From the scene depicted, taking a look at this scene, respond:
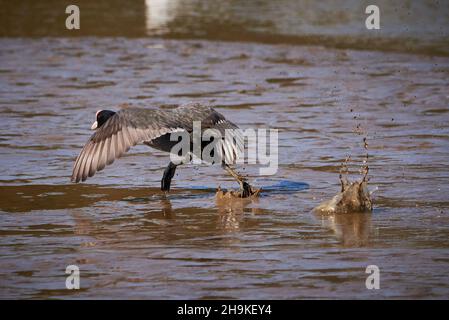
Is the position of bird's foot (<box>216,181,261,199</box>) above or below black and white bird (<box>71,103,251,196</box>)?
below

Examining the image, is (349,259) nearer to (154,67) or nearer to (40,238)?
(40,238)

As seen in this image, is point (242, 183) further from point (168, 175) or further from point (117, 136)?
point (117, 136)

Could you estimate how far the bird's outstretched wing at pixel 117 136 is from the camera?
347 inches

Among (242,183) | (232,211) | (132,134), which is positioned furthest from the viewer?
(242,183)

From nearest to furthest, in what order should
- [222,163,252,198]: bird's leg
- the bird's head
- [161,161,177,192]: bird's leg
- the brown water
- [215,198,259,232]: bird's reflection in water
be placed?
the brown water < [215,198,259,232]: bird's reflection in water < [222,163,252,198]: bird's leg < [161,161,177,192]: bird's leg < the bird's head

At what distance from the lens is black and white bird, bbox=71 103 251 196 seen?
8.84 meters

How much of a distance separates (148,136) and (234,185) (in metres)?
1.26

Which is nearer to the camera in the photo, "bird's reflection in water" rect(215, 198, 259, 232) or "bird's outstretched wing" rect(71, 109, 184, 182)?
"bird's reflection in water" rect(215, 198, 259, 232)

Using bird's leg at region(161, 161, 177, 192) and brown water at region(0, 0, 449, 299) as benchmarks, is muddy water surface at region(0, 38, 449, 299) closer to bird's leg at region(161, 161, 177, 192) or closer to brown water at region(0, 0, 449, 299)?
brown water at region(0, 0, 449, 299)

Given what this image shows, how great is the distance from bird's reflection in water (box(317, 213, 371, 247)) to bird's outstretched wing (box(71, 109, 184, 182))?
5.66 feet

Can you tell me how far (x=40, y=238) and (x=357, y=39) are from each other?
1268 cm

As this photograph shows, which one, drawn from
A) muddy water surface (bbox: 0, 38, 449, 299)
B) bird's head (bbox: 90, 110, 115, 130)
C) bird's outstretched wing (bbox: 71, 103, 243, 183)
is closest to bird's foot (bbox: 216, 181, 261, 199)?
muddy water surface (bbox: 0, 38, 449, 299)

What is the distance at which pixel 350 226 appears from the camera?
819cm

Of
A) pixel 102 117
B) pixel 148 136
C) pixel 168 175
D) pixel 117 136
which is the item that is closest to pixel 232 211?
Result: pixel 168 175
